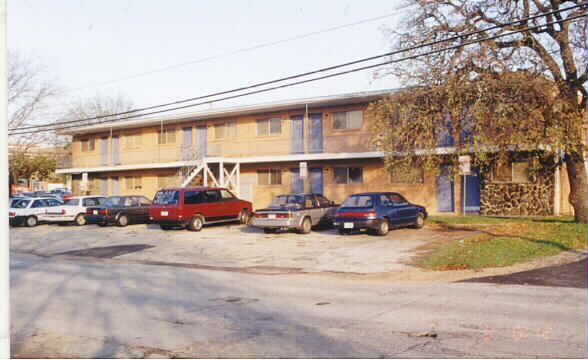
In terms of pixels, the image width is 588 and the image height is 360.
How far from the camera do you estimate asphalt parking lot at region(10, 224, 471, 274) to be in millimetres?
15750

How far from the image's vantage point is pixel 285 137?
3291 centimetres

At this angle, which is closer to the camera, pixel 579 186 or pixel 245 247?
pixel 245 247

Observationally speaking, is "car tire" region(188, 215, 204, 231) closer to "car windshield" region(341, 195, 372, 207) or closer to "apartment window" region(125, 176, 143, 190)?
"car windshield" region(341, 195, 372, 207)

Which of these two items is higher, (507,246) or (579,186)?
(579,186)

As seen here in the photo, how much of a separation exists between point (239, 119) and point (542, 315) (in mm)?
27611

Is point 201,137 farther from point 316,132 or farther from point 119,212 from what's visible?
point 119,212

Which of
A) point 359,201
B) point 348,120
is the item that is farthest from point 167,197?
point 348,120

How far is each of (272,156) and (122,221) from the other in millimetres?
8620

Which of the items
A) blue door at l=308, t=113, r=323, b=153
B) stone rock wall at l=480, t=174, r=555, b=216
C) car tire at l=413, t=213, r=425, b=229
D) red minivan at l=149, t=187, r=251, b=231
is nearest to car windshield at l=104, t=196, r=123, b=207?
red minivan at l=149, t=187, r=251, b=231

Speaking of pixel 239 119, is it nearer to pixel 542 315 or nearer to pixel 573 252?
pixel 573 252

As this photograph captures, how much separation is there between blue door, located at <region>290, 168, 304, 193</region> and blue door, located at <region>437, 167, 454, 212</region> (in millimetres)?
7569

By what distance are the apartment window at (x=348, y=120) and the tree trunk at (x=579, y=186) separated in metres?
11.5

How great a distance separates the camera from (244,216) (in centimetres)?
2714

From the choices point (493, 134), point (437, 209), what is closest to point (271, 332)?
point (493, 134)
